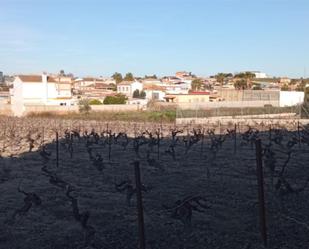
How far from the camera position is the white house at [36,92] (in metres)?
55.2

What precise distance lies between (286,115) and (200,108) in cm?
684

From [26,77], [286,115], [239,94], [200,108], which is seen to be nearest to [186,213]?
[200,108]

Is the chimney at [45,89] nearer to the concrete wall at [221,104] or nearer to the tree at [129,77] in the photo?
the concrete wall at [221,104]

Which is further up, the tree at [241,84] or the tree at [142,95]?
the tree at [241,84]

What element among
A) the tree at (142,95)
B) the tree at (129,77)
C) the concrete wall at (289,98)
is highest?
the tree at (129,77)

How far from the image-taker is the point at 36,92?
5738 centimetres

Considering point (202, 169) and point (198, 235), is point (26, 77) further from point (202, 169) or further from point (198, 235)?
point (198, 235)

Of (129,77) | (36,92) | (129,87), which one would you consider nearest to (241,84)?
(129,87)

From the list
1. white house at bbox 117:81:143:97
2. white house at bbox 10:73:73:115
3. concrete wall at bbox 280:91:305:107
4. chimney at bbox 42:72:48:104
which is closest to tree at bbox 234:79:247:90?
concrete wall at bbox 280:91:305:107

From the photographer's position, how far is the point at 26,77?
189 ft

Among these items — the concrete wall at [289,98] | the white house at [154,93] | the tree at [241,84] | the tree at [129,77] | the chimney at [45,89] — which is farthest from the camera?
the tree at [129,77]

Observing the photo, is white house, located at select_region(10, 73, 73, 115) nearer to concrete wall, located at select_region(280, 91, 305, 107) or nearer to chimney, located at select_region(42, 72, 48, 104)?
chimney, located at select_region(42, 72, 48, 104)

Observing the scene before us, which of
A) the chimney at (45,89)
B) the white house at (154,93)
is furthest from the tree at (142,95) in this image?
the chimney at (45,89)

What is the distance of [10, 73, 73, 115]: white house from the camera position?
2174 inches
